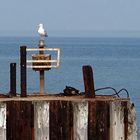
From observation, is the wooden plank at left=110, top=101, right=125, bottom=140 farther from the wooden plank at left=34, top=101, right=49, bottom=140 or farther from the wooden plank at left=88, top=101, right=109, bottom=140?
the wooden plank at left=34, top=101, right=49, bottom=140

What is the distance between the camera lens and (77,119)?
51.3ft

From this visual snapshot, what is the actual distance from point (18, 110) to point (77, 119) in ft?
3.24

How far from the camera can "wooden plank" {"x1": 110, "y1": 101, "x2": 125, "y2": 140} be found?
15750mm

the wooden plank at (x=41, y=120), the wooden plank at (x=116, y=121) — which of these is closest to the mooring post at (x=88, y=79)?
the wooden plank at (x=116, y=121)

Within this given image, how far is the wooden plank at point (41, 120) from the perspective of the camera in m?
15.6

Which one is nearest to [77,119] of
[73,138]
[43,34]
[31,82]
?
[73,138]

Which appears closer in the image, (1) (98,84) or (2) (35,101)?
(2) (35,101)

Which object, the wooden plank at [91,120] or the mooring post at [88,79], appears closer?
the wooden plank at [91,120]

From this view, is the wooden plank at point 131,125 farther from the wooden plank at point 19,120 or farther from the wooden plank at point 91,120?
the wooden plank at point 19,120

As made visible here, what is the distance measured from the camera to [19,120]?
1571 cm

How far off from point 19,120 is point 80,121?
101 cm

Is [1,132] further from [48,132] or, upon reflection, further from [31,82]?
[31,82]

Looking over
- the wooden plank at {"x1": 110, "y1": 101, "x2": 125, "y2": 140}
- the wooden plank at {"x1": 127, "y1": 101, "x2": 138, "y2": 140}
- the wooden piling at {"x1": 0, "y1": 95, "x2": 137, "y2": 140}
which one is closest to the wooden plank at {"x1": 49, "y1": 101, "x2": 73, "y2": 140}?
the wooden piling at {"x1": 0, "y1": 95, "x2": 137, "y2": 140}

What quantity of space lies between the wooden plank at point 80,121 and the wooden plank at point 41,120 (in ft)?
1.52
